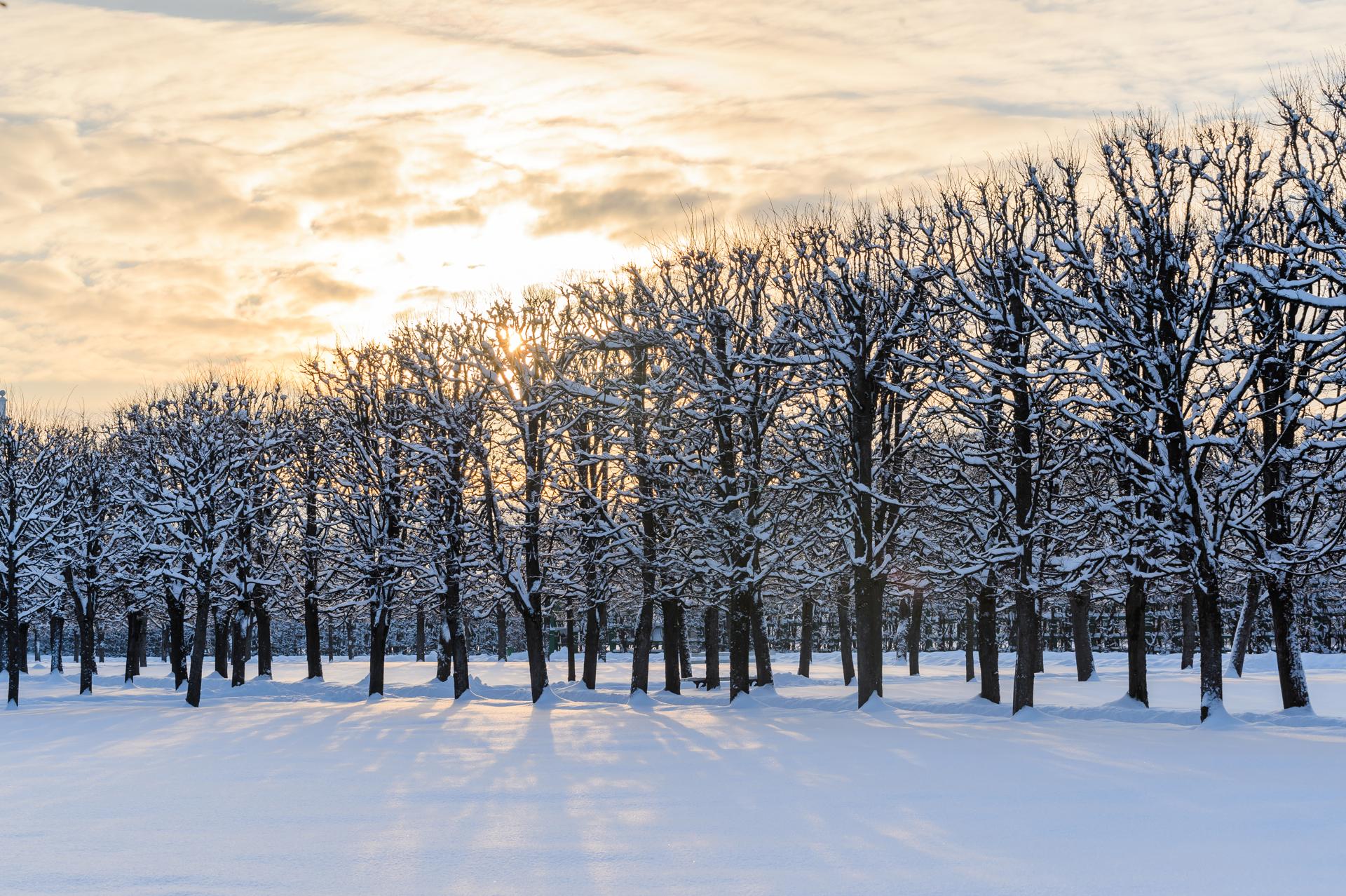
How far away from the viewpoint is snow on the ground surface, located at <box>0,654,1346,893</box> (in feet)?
32.9

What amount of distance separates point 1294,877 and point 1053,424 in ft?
53.5

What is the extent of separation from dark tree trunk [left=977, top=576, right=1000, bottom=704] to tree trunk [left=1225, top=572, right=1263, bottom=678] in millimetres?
6305

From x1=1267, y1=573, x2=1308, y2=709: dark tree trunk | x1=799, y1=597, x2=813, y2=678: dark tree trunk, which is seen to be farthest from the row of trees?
x1=799, y1=597, x2=813, y2=678: dark tree trunk

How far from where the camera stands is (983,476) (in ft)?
97.3

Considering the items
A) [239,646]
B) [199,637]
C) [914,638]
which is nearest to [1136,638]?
[914,638]

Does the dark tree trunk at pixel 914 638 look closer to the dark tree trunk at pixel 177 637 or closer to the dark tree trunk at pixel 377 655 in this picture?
the dark tree trunk at pixel 377 655

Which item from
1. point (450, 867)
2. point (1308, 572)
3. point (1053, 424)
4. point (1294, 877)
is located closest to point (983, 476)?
point (1053, 424)

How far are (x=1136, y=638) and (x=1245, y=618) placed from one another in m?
9.12

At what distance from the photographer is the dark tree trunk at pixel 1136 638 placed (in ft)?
82.6

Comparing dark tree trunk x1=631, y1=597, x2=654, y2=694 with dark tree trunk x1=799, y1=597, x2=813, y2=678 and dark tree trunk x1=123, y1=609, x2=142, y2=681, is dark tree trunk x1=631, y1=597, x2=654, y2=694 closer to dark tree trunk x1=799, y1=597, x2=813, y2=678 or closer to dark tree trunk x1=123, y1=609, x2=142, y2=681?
dark tree trunk x1=799, y1=597, x2=813, y2=678

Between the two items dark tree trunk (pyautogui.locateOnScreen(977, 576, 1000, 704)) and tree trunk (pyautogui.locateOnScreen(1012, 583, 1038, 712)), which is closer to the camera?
tree trunk (pyautogui.locateOnScreen(1012, 583, 1038, 712))

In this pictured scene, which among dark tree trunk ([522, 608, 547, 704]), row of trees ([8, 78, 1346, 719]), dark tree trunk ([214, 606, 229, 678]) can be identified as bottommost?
dark tree trunk ([214, 606, 229, 678])

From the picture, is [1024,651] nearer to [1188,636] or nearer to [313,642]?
[1188,636]

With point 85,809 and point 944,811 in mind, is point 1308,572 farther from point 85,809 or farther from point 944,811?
point 85,809
